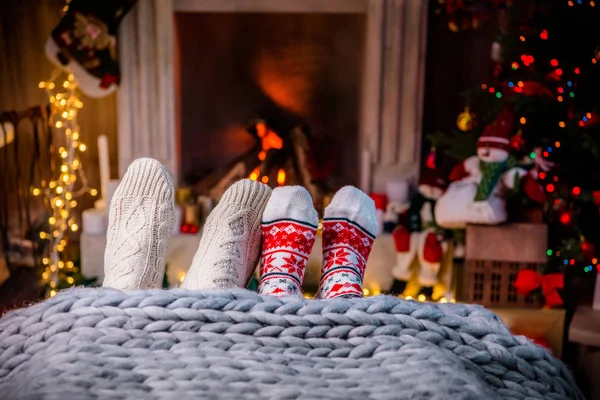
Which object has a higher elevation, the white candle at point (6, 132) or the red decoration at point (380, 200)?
the white candle at point (6, 132)

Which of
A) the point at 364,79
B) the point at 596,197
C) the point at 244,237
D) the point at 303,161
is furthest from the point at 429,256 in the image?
the point at 244,237

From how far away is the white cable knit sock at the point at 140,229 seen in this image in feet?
2.81

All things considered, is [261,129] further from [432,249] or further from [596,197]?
[596,197]

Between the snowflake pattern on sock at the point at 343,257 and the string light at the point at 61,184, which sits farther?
the string light at the point at 61,184

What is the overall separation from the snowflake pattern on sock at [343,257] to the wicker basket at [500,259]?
1.33m

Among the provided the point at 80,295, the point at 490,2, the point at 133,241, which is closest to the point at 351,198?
the point at 133,241

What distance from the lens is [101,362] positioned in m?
0.64

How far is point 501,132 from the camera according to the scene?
2094mm

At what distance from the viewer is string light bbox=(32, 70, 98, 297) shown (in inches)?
97.0

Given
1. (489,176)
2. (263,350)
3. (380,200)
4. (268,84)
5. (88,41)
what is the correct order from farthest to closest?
1. (268,84)
2. (380,200)
3. (88,41)
4. (489,176)
5. (263,350)

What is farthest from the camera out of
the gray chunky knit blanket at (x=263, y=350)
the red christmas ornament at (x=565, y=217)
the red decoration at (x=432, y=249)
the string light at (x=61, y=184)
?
the string light at (x=61, y=184)

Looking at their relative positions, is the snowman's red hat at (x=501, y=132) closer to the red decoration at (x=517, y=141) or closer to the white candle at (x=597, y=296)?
the red decoration at (x=517, y=141)

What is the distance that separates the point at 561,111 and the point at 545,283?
22.7 inches

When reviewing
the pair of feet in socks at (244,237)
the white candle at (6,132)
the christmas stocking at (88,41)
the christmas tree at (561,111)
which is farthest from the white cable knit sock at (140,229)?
the christmas stocking at (88,41)
